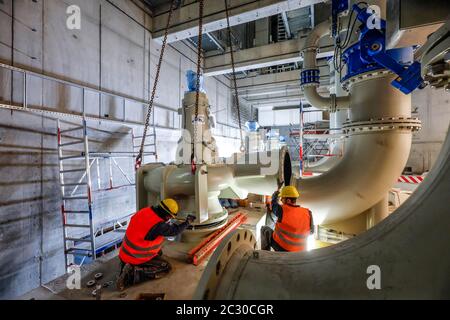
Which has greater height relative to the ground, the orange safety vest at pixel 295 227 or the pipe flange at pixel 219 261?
the pipe flange at pixel 219 261

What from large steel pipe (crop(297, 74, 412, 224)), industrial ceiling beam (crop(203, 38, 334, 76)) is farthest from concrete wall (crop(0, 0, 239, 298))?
large steel pipe (crop(297, 74, 412, 224))

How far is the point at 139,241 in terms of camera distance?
6.14 feet

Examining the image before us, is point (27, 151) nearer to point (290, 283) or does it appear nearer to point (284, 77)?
point (290, 283)

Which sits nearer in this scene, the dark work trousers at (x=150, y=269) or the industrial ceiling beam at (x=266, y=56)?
the dark work trousers at (x=150, y=269)

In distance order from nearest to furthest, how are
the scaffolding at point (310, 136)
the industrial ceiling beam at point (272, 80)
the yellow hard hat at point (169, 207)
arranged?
the yellow hard hat at point (169, 207)
the scaffolding at point (310, 136)
the industrial ceiling beam at point (272, 80)

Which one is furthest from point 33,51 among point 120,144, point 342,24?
point 342,24

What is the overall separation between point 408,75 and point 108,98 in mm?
4041

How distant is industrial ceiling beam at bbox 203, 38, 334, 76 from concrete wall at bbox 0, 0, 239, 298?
98.4 inches

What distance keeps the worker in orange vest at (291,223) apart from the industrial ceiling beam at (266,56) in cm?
431

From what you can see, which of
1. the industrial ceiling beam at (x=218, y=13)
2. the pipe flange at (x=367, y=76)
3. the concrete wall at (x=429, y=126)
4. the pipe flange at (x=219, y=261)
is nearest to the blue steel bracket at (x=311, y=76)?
the pipe flange at (x=367, y=76)

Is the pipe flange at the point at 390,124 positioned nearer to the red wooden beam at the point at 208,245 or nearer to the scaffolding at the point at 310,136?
the scaffolding at the point at 310,136

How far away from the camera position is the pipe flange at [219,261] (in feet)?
2.28

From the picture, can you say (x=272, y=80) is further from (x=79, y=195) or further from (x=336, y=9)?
(x=79, y=195)

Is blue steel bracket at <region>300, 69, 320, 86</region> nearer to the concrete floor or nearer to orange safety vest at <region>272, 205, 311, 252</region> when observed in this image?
orange safety vest at <region>272, 205, 311, 252</region>
